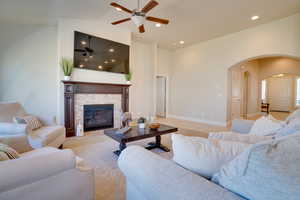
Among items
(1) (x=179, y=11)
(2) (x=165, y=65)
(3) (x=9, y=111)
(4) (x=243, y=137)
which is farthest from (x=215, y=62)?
(3) (x=9, y=111)

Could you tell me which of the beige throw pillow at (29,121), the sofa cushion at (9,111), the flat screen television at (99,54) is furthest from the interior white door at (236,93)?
the sofa cushion at (9,111)

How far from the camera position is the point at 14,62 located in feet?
13.1

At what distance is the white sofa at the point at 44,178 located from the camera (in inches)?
34.3

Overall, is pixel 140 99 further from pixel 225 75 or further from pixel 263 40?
pixel 263 40

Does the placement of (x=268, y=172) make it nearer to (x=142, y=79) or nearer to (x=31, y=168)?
(x=31, y=168)

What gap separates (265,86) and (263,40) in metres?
7.42

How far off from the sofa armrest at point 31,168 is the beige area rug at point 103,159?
0.80 meters

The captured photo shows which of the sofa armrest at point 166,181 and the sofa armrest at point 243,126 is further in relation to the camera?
the sofa armrest at point 243,126

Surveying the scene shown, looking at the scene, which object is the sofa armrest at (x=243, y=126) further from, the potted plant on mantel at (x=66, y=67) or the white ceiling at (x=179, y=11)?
the potted plant on mantel at (x=66, y=67)

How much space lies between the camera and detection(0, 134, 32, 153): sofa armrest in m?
2.00

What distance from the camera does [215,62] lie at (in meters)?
5.46

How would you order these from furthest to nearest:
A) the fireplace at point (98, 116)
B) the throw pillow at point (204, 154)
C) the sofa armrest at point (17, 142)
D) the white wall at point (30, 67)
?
the fireplace at point (98, 116)
the white wall at point (30, 67)
the sofa armrest at point (17, 142)
the throw pillow at point (204, 154)

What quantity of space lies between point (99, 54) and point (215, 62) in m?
4.12

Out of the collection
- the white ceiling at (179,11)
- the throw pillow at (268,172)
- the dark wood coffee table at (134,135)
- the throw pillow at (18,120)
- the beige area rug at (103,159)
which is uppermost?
the white ceiling at (179,11)
